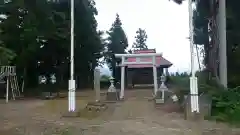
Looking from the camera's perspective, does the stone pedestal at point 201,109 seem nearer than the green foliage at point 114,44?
Yes

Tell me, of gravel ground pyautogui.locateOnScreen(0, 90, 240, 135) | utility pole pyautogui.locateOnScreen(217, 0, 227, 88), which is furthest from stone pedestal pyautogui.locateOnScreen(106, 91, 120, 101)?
utility pole pyautogui.locateOnScreen(217, 0, 227, 88)

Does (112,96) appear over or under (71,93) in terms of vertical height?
under

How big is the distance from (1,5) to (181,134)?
1843cm

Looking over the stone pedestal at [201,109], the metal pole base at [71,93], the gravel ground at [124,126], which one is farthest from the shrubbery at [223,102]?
the metal pole base at [71,93]

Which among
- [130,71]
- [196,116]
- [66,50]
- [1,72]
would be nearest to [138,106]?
[196,116]

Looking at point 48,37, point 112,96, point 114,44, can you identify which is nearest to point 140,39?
point 114,44

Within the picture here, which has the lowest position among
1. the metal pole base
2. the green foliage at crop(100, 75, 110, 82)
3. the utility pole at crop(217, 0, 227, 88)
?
the metal pole base

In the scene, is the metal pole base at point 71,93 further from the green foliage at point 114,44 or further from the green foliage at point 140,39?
the green foliage at point 140,39

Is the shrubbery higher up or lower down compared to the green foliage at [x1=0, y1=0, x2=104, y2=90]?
lower down

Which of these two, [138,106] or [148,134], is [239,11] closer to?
[138,106]

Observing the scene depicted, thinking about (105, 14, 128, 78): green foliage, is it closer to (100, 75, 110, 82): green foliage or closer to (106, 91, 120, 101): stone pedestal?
(100, 75, 110, 82): green foliage

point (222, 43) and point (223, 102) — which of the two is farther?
point (222, 43)

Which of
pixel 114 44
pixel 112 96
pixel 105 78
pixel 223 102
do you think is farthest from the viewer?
pixel 105 78

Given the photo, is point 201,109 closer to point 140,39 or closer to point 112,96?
point 112,96
